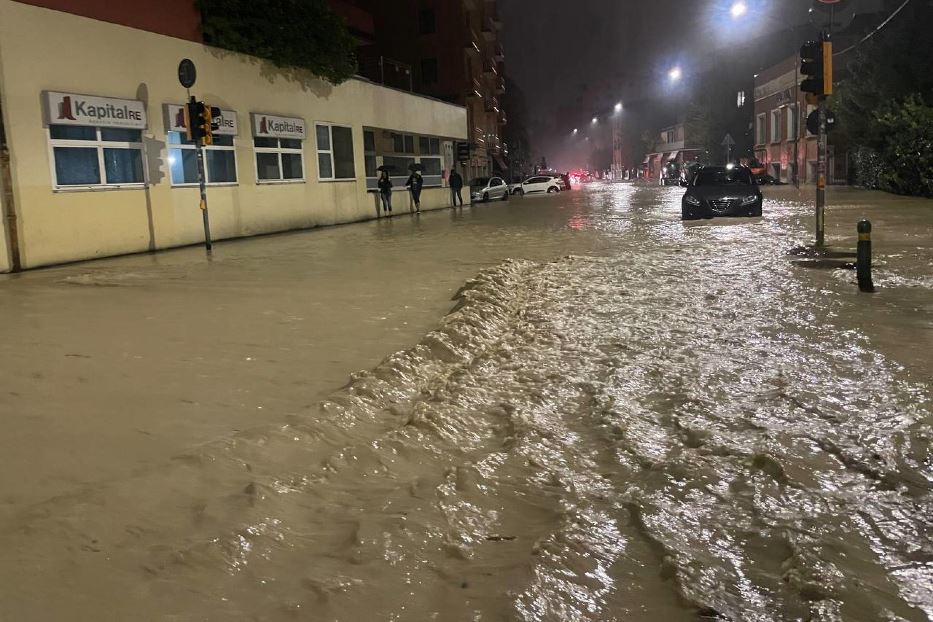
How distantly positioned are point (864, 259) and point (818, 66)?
5072mm

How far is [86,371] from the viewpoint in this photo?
249 inches

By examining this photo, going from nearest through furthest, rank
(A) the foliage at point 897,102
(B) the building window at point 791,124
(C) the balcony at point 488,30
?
(A) the foliage at point 897,102, (B) the building window at point 791,124, (C) the balcony at point 488,30

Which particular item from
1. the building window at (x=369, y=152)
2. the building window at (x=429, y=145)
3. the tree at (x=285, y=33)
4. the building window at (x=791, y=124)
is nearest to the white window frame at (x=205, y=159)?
the tree at (x=285, y=33)

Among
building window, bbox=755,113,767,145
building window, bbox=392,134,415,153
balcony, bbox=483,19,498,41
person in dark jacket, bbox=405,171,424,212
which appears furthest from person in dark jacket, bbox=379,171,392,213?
building window, bbox=755,113,767,145

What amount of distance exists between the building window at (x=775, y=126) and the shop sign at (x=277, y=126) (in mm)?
50802

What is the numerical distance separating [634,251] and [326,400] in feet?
33.7

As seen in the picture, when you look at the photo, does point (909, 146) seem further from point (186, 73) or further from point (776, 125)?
point (776, 125)

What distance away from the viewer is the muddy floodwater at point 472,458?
3100 mm

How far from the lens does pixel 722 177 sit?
23391 millimetres

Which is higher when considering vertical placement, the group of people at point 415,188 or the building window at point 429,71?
the building window at point 429,71

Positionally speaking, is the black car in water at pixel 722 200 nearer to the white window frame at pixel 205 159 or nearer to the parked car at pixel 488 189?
the white window frame at pixel 205 159

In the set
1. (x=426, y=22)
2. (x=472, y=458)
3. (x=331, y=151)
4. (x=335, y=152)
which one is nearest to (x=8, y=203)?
(x=472, y=458)

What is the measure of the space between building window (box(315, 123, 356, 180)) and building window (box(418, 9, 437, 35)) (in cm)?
2692

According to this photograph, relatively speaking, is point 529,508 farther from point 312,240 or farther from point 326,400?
point 312,240
